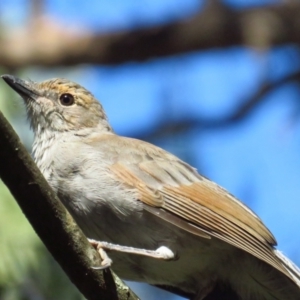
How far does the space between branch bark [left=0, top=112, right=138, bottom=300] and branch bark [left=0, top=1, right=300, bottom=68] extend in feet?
17.2

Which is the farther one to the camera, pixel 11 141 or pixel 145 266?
pixel 145 266

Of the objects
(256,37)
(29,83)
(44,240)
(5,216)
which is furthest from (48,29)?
(44,240)

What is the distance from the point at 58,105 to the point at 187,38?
10.7 feet

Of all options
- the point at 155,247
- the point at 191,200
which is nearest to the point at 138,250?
the point at 155,247

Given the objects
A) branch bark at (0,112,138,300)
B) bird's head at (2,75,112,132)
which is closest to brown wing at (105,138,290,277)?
bird's head at (2,75,112,132)

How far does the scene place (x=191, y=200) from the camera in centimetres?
517

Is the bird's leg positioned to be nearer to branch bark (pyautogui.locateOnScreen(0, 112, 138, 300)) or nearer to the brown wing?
the brown wing

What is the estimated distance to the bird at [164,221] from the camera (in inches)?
193

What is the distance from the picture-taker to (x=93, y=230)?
16.2 feet

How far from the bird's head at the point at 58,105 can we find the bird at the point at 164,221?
0.24m

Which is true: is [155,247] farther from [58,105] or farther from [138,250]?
[58,105]

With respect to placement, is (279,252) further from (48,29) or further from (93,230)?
(48,29)

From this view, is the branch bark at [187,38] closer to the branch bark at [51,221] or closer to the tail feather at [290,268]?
the tail feather at [290,268]

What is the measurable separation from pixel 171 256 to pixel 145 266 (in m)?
0.24
